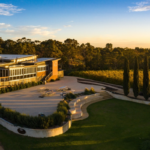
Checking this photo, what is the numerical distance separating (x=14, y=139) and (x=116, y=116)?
25.9 ft

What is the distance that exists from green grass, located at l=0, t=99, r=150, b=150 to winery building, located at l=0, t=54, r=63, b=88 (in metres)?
11.4

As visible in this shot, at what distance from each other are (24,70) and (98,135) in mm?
16520

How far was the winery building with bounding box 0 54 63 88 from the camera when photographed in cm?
2050

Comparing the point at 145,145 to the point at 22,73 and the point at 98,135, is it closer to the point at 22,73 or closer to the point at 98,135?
the point at 98,135

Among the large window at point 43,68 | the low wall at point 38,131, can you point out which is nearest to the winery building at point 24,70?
the large window at point 43,68

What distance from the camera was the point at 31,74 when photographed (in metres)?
24.5

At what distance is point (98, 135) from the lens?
32.1ft

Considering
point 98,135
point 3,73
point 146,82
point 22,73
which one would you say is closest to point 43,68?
point 22,73

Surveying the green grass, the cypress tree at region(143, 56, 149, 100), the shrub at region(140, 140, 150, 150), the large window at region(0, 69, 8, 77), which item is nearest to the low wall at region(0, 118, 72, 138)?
the green grass

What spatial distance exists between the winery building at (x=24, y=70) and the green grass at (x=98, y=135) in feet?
37.5

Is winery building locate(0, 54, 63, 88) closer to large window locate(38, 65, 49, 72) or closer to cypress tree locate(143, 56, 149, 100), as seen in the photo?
large window locate(38, 65, 49, 72)

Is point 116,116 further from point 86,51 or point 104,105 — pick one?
point 86,51

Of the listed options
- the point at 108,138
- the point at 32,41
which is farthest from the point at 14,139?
the point at 32,41

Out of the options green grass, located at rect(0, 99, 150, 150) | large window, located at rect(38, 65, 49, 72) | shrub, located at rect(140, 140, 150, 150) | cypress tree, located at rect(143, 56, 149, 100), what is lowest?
green grass, located at rect(0, 99, 150, 150)
